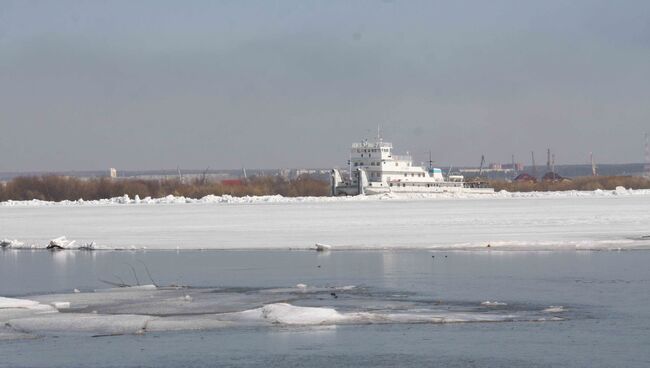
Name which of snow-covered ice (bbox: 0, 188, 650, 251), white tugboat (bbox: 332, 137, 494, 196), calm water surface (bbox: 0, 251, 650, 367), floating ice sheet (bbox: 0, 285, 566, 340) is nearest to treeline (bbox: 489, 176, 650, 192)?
white tugboat (bbox: 332, 137, 494, 196)

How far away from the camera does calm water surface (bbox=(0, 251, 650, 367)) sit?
1109 cm

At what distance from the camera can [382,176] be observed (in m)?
72.8

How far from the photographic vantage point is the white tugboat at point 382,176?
71.1 meters

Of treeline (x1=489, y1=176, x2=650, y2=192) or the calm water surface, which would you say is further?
treeline (x1=489, y1=176, x2=650, y2=192)

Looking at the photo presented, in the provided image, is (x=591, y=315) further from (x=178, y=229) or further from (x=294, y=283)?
(x=178, y=229)

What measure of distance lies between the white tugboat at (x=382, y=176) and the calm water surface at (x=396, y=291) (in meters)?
47.4

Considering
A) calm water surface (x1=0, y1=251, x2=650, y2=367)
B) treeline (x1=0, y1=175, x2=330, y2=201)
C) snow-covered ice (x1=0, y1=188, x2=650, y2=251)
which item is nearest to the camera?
calm water surface (x1=0, y1=251, x2=650, y2=367)

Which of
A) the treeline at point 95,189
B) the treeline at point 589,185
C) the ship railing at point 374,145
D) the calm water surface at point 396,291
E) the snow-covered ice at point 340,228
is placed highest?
the ship railing at point 374,145

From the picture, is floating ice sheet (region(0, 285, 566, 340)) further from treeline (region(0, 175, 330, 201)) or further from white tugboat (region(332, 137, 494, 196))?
white tugboat (region(332, 137, 494, 196))

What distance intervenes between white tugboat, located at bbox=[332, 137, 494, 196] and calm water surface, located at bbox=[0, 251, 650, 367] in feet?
155

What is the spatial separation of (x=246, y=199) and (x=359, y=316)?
135ft

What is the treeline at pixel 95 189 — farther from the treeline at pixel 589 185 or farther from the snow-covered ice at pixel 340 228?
→ the snow-covered ice at pixel 340 228

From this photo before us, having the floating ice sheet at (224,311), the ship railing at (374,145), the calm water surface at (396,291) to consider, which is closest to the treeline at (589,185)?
the ship railing at (374,145)

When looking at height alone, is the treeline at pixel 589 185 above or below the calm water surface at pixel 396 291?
above
